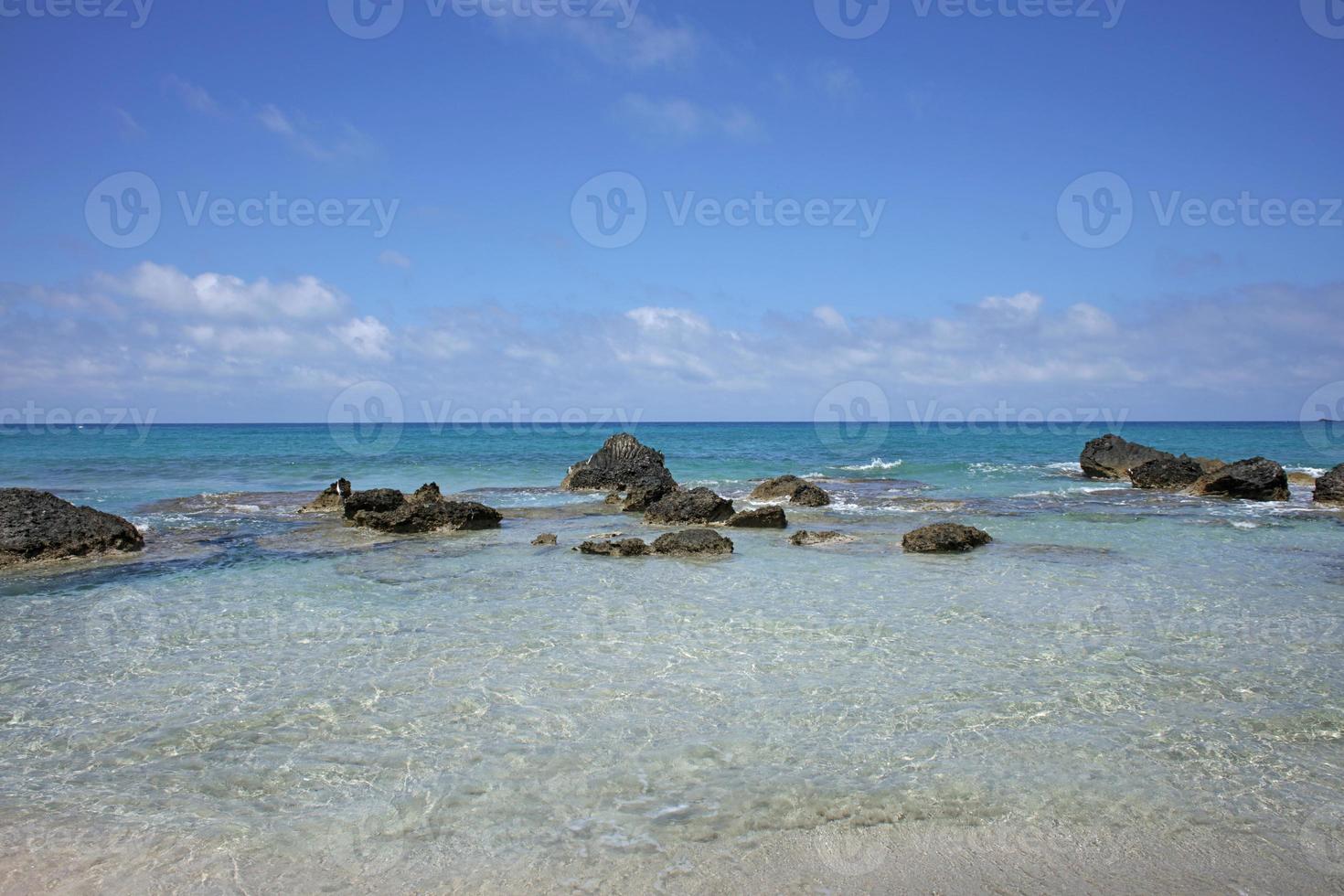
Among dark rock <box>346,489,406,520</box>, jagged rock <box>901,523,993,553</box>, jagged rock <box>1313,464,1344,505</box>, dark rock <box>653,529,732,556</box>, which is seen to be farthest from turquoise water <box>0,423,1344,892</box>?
jagged rock <box>1313,464,1344,505</box>

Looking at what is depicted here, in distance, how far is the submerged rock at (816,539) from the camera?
16906mm

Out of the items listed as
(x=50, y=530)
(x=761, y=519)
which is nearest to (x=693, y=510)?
(x=761, y=519)

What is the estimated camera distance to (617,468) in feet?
96.6

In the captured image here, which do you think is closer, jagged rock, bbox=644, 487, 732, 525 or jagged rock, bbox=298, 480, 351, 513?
jagged rock, bbox=644, 487, 732, 525

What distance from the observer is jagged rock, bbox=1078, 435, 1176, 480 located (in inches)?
1414

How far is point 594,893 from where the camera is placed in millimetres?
4785

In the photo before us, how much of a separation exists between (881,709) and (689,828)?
266cm

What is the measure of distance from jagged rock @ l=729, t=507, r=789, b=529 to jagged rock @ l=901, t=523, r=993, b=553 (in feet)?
12.4

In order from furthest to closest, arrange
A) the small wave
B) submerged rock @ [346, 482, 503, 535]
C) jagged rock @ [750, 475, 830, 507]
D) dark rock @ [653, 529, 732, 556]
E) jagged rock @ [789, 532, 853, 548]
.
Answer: the small wave → jagged rock @ [750, 475, 830, 507] → submerged rock @ [346, 482, 503, 535] → jagged rock @ [789, 532, 853, 548] → dark rock @ [653, 529, 732, 556]

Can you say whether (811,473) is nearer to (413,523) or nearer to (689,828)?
(413,523)

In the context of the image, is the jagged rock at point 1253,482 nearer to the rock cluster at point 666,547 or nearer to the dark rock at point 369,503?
the rock cluster at point 666,547

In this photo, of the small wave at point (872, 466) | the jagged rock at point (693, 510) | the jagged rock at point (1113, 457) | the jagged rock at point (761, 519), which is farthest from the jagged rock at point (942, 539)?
the small wave at point (872, 466)

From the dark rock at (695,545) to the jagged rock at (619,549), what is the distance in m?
0.31

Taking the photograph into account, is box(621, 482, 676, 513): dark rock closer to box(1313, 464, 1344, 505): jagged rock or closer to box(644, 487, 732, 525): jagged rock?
box(644, 487, 732, 525): jagged rock
